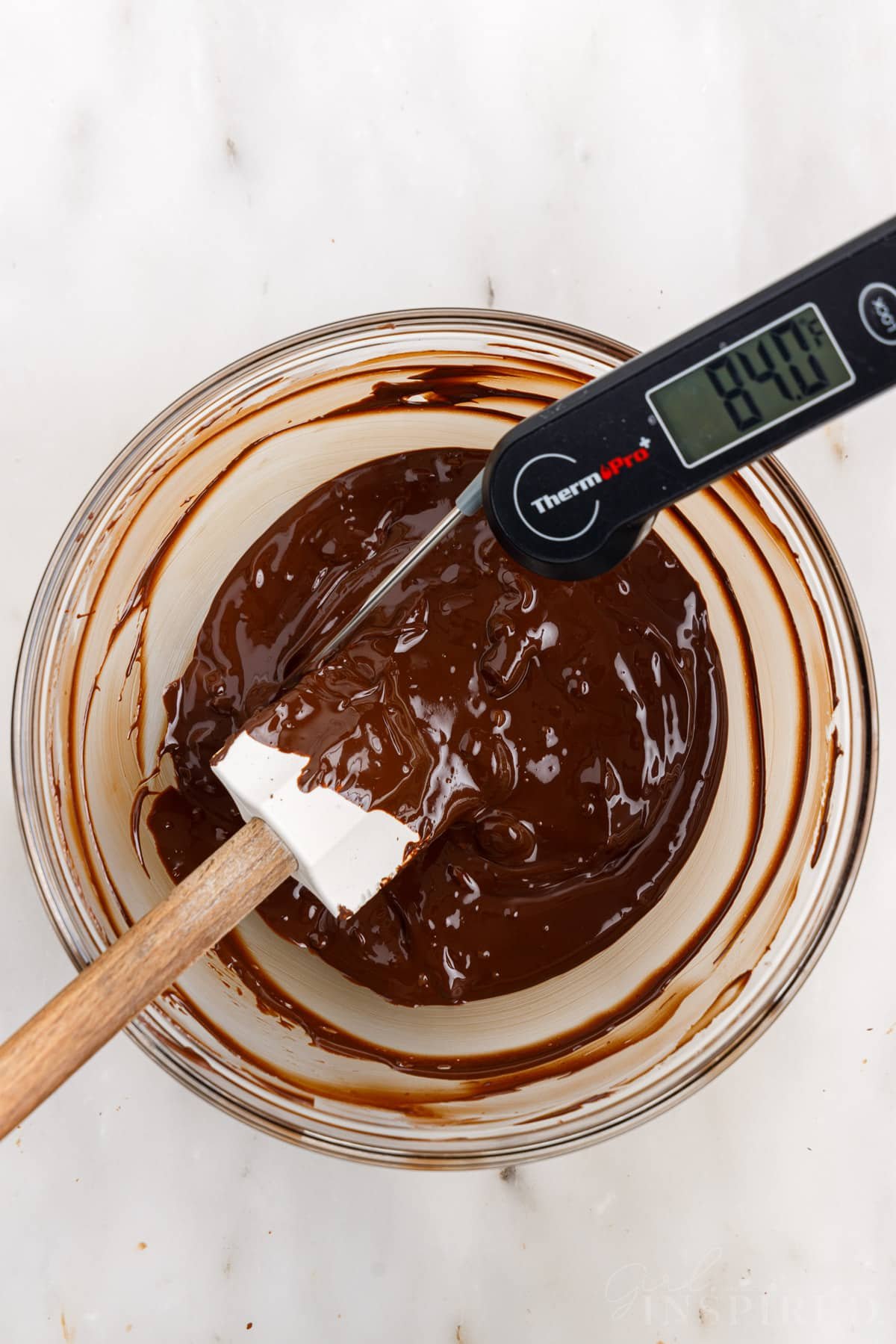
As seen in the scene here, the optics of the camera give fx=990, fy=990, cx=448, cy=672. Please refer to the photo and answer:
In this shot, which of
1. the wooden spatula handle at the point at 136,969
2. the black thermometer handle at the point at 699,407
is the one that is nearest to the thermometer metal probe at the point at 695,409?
the black thermometer handle at the point at 699,407

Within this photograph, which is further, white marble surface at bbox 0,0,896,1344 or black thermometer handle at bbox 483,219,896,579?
white marble surface at bbox 0,0,896,1344

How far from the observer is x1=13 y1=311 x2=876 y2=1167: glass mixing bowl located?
1214 millimetres

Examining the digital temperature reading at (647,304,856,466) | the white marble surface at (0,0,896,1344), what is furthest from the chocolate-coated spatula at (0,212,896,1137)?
the white marble surface at (0,0,896,1344)

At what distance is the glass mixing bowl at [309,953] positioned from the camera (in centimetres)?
121

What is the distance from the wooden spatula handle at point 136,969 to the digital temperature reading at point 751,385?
2.01ft

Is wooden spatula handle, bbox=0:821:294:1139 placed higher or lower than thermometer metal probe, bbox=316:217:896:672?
lower

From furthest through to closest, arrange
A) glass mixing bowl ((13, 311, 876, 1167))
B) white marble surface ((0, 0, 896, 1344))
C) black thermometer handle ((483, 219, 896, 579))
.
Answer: white marble surface ((0, 0, 896, 1344)) < glass mixing bowl ((13, 311, 876, 1167)) < black thermometer handle ((483, 219, 896, 579))

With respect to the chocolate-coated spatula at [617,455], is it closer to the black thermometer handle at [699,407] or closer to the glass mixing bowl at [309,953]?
the black thermometer handle at [699,407]

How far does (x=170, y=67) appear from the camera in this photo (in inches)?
57.1

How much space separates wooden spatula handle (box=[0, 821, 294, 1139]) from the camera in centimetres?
91

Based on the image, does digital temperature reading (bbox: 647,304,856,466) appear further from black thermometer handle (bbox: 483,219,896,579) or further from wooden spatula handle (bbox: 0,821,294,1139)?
wooden spatula handle (bbox: 0,821,294,1139)

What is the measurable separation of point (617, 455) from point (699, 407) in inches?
3.4

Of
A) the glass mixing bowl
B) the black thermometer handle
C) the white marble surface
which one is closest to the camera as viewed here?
the black thermometer handle

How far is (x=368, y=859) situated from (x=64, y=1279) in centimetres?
85
